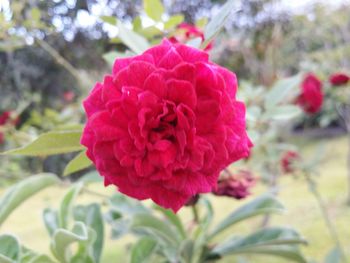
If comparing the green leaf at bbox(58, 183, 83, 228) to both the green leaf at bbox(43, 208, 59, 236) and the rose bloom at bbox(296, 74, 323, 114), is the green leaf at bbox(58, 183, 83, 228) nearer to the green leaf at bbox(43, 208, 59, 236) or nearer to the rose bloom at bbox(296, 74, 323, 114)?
the green leaf at bbox(43, 208, 59, 236)

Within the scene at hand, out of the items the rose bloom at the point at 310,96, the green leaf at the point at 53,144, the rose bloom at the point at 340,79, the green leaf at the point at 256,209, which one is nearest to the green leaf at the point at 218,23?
the green leaf at the point at 53,144

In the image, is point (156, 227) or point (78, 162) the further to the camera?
point (156, 227)

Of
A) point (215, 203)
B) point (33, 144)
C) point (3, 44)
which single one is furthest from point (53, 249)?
point (215, 203)

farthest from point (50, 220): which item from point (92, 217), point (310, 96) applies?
point (310, 96)

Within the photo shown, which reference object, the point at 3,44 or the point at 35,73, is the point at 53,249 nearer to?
the point at 3,44

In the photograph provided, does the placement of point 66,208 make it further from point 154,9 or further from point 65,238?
point 154,9
